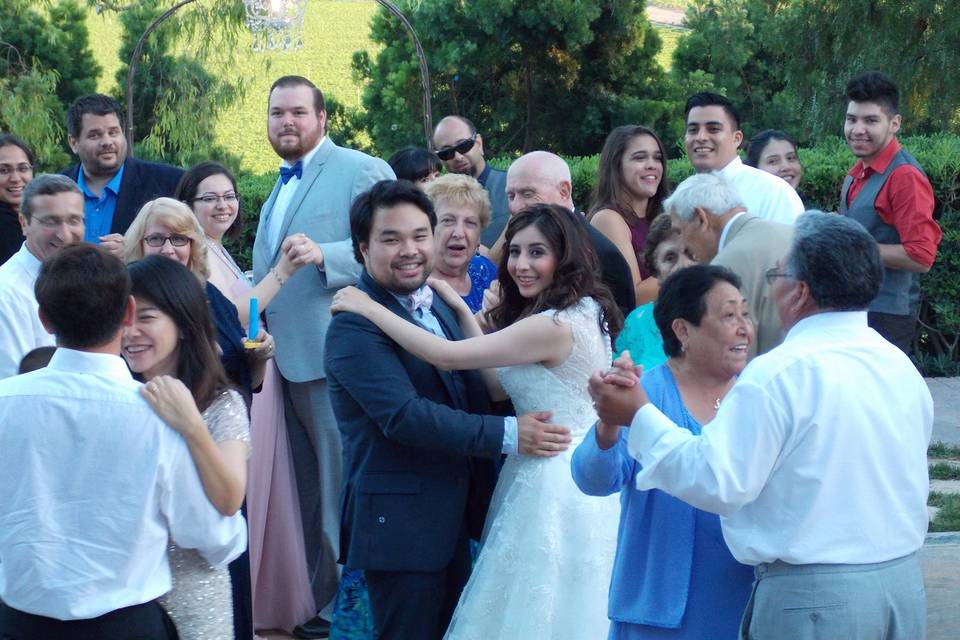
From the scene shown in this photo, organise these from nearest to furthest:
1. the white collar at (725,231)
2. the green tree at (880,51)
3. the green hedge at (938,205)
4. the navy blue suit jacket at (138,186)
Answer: the white collar at (725,231), the navy blue suit jacket at (138,186), the green hedge at (938,205), the green tree at (880,51)

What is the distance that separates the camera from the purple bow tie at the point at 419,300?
166 inches

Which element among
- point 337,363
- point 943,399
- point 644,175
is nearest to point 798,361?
point 337,363

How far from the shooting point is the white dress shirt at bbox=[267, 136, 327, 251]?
5730 millimetres

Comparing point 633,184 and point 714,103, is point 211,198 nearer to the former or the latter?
point 633,184

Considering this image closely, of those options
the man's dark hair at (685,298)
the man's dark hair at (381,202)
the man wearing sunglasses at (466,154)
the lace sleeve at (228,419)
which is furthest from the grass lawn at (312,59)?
the lace sleeve at (228,419)

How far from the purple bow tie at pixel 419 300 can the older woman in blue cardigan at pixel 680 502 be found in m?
1.06

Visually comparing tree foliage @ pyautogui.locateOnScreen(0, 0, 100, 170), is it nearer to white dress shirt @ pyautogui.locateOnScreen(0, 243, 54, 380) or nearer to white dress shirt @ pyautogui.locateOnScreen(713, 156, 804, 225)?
white dress shirt @ pyautogui.locateOnScreen(0, 243, 54, 380)

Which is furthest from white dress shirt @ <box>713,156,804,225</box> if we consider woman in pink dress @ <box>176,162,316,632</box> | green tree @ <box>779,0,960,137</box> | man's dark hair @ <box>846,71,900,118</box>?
green tree @ <box>779,0,960,137</box>

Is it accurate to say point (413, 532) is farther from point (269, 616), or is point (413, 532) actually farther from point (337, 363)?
point (269, 616)

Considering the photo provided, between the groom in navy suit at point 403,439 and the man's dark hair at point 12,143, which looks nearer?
the groom in navy suit at point 403,439

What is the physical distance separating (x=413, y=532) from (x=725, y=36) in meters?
13.2

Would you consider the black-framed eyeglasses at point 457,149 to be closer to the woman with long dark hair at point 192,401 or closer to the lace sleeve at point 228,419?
the woman with long dark hair at point 192,401

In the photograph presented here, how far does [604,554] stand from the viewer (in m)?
4.14

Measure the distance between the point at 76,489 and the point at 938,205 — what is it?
8.87 metres
